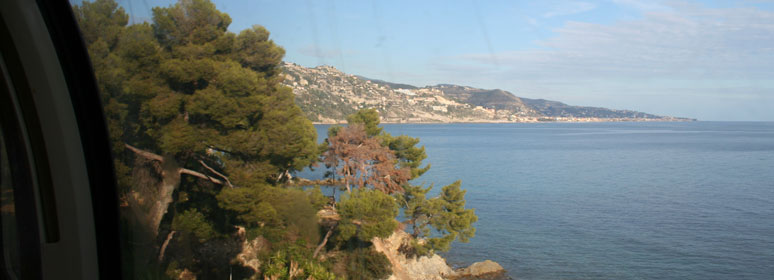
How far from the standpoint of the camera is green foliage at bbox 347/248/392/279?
5.24m

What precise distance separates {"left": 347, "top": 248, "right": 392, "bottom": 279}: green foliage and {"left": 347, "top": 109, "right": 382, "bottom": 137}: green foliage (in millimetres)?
2056

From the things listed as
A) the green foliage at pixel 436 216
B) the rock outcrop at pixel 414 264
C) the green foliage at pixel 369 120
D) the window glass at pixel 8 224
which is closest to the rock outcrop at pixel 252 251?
→ the green foliage at pixel 369 120

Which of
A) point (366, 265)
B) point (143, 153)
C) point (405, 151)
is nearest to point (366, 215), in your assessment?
point (366, 265)

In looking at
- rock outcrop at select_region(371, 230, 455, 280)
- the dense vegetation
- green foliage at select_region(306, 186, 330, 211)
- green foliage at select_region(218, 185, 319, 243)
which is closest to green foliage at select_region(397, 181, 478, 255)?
rock outcrop at select_region(371, 230, 455, 280)

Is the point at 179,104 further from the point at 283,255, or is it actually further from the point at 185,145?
the point at 283,255

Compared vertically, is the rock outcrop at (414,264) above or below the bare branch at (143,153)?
below

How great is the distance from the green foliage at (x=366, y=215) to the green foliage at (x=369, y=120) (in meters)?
1.18

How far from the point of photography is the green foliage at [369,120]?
8422mm

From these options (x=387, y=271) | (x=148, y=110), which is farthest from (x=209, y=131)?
(x=387, y=271)

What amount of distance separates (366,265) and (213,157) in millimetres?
2368

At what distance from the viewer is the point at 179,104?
4812 mm

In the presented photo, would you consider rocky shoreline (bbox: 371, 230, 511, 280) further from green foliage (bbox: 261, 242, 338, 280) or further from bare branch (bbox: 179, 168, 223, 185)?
bare branch (bbox: 179, 168, 223, 185)

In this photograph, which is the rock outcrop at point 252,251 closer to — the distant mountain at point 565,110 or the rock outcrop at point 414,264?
the rock outcrop at point 414,264

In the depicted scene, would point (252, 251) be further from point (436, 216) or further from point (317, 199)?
point (436, 216)
